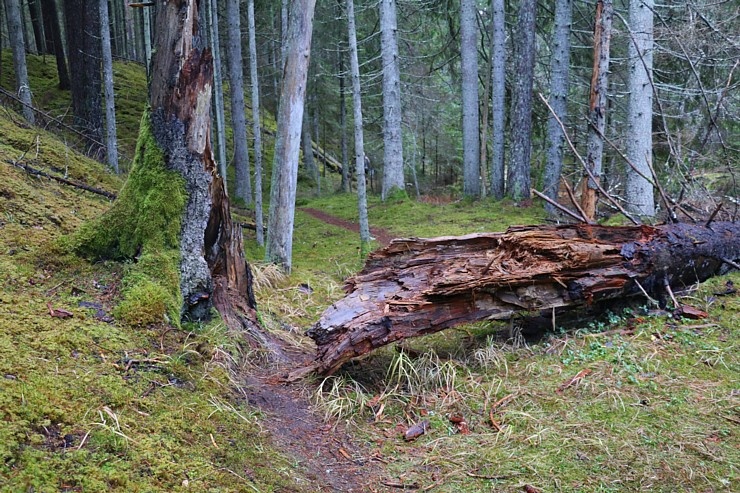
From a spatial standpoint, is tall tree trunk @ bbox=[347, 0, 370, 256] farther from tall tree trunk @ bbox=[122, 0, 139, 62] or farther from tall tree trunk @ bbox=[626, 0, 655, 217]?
tall tree trunk @ bbox=[122, 0, 139, 62]

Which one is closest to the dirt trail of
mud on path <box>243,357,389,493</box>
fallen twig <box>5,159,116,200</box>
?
mud on path <box>243,357,389,493</box>

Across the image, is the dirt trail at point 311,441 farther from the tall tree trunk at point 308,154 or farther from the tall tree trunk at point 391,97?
the tall tree trunk at point 308,154

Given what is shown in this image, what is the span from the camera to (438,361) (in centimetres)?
447

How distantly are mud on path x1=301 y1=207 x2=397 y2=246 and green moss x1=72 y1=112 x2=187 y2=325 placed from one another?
6.88m

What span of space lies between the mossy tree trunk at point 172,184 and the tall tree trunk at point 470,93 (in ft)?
41.4

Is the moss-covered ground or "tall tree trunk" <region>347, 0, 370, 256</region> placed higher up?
"tall tree trunk" <region>347, 0, 370, 256</region>

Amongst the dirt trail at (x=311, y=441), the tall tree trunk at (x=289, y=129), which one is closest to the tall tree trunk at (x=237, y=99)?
the tall tree trunk at (x=289, y=129)

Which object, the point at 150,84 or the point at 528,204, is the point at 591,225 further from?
the point at 528,204

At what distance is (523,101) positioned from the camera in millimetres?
13742

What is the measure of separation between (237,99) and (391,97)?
4805mm

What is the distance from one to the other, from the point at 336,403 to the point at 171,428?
1.50 metres

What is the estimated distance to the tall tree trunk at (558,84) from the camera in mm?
12297

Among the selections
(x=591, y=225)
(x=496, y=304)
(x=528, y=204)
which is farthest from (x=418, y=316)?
(x=528, y=204)

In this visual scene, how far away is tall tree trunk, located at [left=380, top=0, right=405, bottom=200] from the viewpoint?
594 inches
